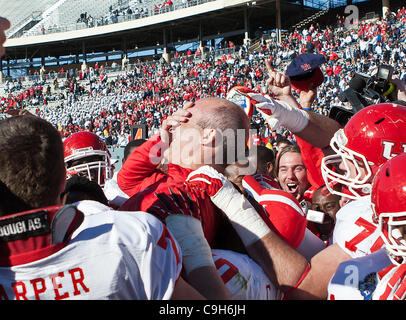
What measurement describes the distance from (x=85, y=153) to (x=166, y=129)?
4.21 feet

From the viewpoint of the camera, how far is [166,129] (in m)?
1.83

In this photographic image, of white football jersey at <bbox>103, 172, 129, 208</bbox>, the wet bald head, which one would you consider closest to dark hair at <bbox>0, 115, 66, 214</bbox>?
the wet bald head

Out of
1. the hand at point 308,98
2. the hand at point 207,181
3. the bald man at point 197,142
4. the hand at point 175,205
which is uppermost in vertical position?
the hand at point 308,98

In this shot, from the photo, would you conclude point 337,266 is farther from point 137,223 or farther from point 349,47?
point 349,47

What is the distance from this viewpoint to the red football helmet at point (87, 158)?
9.58 ft

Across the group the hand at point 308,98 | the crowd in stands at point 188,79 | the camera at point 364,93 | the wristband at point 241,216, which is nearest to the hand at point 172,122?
the wristband at point 241,216

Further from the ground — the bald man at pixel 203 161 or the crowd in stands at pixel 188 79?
the crowd in stands at pixel 188 79

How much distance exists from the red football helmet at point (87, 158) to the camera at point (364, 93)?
161 cm

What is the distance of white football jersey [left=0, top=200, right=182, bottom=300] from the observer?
1086mm

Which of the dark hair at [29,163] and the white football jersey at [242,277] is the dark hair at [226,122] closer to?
the white football jersey at [242,277]

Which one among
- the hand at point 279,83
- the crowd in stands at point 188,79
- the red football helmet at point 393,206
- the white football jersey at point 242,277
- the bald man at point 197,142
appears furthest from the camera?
the crowd in stands at point 188,79

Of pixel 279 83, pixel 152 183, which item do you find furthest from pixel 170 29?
pixel 152 183

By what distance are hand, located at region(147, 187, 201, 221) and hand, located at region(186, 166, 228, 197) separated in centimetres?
8
